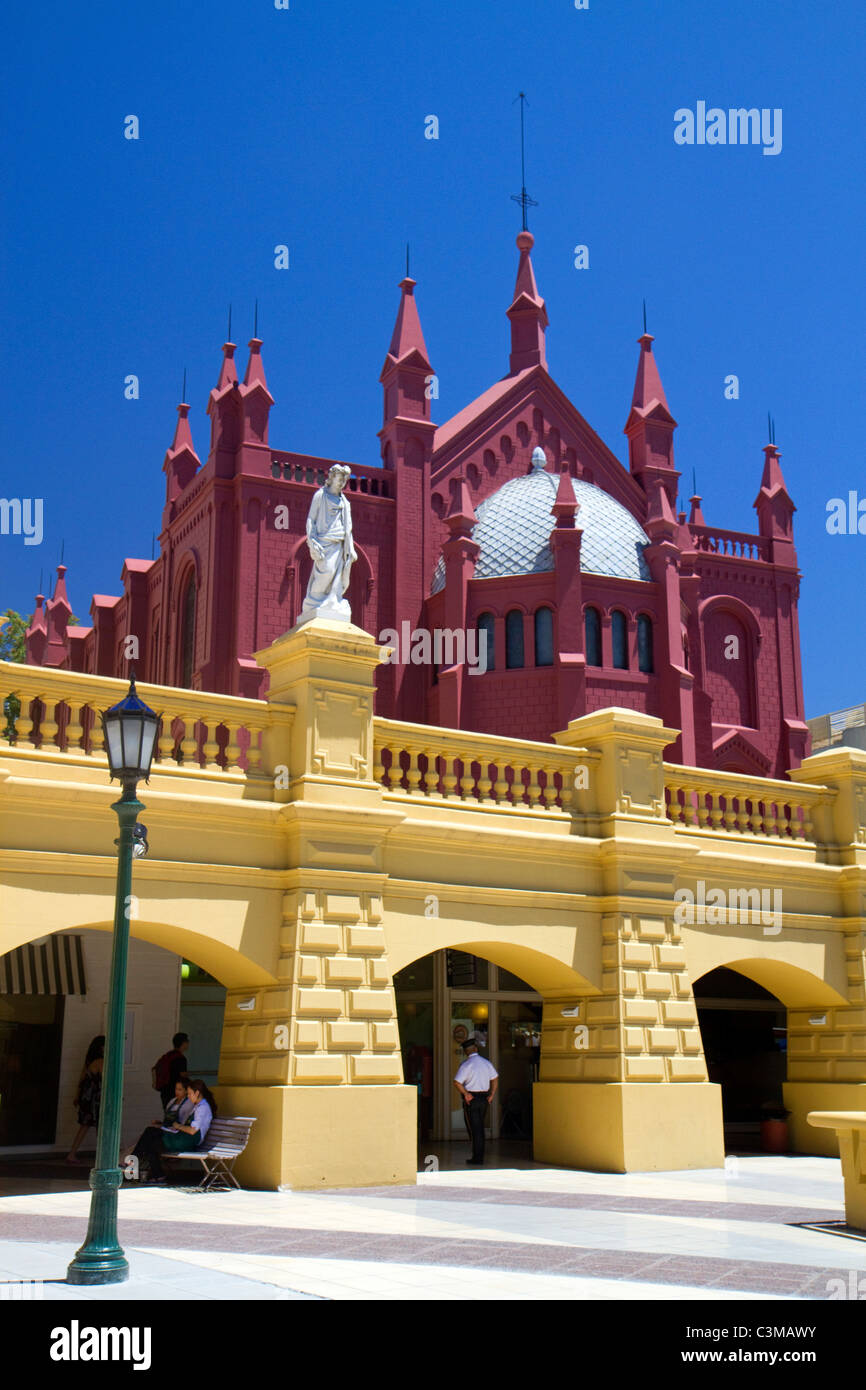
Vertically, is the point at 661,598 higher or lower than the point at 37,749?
higher

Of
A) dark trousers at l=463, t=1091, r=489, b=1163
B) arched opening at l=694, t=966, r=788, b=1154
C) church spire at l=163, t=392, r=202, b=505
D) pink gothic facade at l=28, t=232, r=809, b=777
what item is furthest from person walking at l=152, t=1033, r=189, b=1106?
church spire at l=163, t=392, r=202, b=505

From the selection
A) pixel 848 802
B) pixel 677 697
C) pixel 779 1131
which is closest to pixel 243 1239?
pixel 779 1131

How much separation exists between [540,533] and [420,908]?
64.1 ft

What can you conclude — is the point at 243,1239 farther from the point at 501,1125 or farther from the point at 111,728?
the point at 501,1125

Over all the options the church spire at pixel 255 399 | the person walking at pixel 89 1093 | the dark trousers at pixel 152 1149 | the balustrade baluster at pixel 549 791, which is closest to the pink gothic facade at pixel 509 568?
the church spire at pixel 255 399

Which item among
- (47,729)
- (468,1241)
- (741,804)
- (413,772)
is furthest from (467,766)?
(468,1241)

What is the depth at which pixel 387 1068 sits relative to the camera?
44.3 ft

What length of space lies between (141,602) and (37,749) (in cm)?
2647

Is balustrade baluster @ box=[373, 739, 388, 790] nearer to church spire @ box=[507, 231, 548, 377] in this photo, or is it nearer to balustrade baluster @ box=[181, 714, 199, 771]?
balustrade baluster @ box=[181, 714, 199, 771]

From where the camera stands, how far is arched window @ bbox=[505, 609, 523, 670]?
31766 millimetres

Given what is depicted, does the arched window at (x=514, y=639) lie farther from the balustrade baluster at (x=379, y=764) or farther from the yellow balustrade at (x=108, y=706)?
the yellow balustrade at (x=108, y=706)

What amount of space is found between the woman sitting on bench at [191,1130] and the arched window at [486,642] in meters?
19.5

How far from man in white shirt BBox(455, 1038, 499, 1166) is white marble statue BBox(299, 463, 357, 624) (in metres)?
5.47

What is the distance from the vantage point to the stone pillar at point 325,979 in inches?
507
